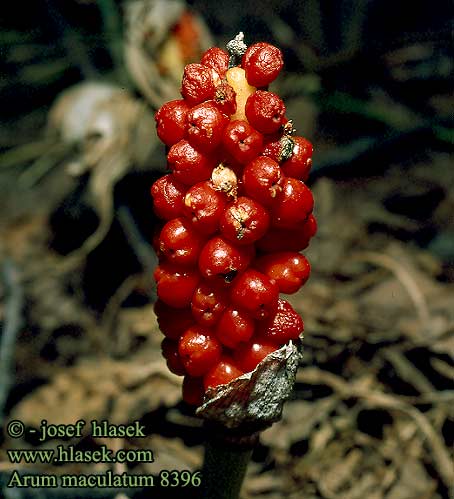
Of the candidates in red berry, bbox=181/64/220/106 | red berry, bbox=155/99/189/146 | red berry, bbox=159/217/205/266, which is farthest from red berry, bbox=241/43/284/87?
red berry, bbox=159/217/205/266

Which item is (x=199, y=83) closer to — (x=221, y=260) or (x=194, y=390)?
(x=221, y=260)

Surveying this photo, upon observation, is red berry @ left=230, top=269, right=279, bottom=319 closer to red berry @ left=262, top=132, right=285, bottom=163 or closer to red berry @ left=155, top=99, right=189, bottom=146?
red berry @ left=262, top=132, right=285, bottom=163

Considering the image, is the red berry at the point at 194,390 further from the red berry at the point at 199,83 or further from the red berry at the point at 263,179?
the red berry at the point at 199,83

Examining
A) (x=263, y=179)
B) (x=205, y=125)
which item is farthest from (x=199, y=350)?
(x=205, y=125)

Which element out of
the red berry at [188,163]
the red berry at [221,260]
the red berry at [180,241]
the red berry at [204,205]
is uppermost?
the red berry at [188,163]

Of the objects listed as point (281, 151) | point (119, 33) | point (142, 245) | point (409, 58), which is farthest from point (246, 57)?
point (409, 58)

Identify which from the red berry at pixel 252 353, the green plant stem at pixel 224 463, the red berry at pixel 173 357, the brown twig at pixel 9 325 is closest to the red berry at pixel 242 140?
the red berry at pixel 252 353
